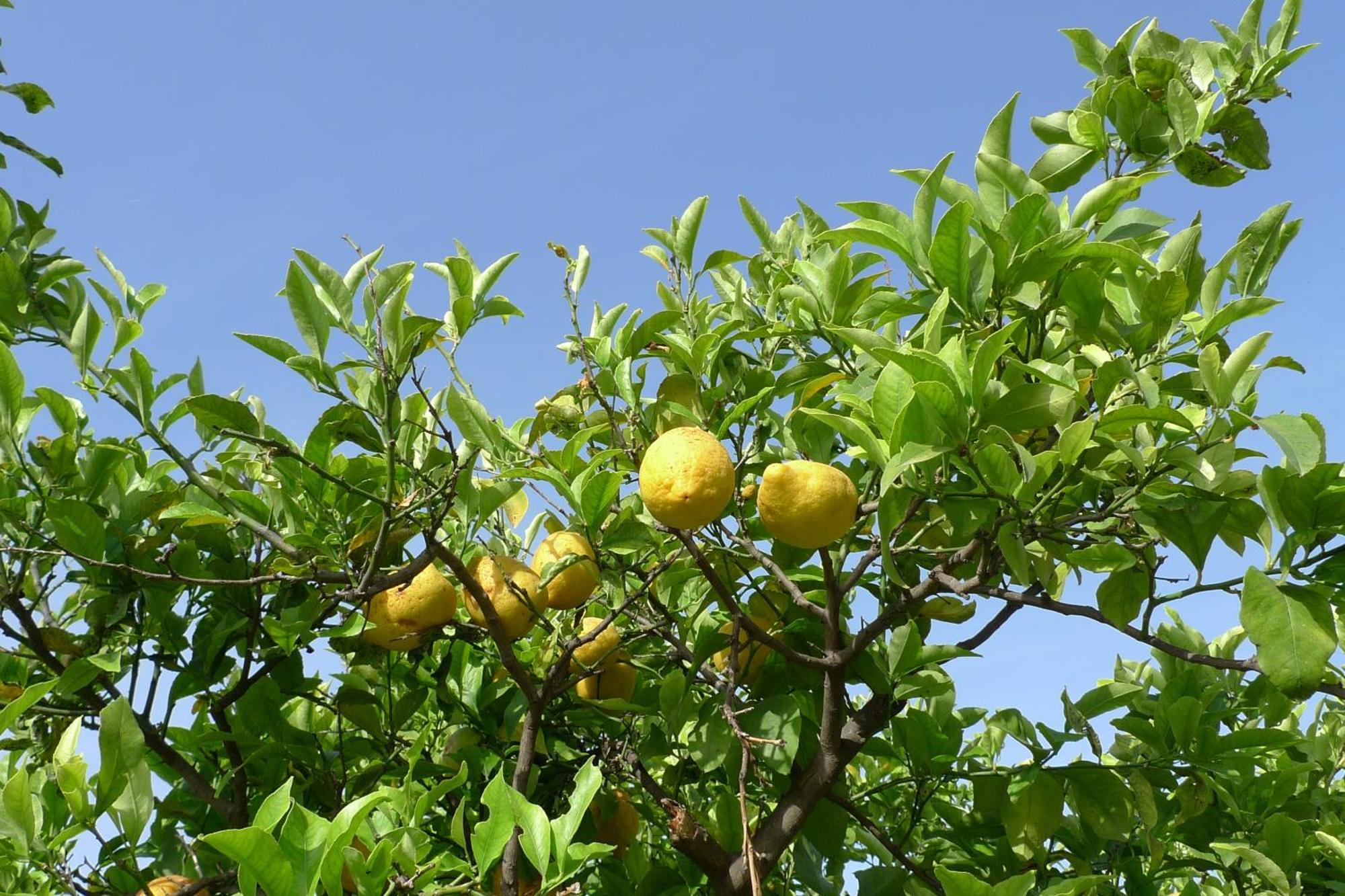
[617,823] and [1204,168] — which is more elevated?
[1204,168]

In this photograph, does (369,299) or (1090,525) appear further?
(1090,525)

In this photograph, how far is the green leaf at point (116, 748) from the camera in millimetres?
1626

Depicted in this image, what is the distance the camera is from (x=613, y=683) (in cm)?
244

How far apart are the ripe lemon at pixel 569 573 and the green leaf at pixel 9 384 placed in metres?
1.04

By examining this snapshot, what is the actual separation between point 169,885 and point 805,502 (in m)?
1.49

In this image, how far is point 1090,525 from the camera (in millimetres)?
2176

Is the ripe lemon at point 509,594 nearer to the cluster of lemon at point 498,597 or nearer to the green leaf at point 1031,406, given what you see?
the cluster of lemon at point 498,597

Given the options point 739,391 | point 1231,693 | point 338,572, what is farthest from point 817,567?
point 1231,693

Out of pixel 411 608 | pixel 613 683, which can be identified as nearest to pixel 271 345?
pixel 411 608

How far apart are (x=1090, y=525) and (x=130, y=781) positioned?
176 centimetres

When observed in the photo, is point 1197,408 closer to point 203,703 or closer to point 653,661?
point 653,661

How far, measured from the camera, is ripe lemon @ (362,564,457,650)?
6.88ft

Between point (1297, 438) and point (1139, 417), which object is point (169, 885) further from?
point (1297, 438)

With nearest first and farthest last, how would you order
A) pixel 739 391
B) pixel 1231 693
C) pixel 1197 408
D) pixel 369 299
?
1. pixel 369 299
2. pixel 1197 408
3. pixel 739 391
4. pixel 1231 693
